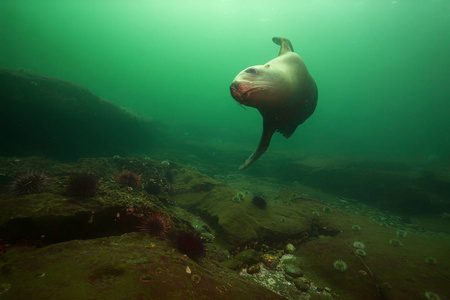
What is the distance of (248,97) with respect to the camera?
280 centimetres

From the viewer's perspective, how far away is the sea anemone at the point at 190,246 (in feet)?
9.70

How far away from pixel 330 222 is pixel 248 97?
6346mm

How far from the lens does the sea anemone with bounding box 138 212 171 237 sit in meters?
3.13

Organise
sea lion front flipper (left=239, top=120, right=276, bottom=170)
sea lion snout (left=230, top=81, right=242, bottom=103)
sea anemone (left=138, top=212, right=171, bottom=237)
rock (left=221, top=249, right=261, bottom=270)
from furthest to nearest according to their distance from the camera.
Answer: sea lion front flipper (left=239, top=120, right=276, bottom=170) < rock (left=221, top=249, right=261, bottom=270) < sea anemone (left=138, top=212, right=171, bottom=237) < sea lion snout (left=230, top=81, right=242, bottom=103)

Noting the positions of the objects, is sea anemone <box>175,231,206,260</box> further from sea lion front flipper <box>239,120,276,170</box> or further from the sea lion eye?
the sea lion eye

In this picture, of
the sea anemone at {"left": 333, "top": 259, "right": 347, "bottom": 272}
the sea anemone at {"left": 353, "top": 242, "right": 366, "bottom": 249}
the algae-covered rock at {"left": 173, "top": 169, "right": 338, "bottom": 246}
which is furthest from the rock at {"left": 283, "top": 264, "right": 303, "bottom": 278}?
the sea anemone at {"left": 353, "top": 242, "right": 366, "bottom": 249}

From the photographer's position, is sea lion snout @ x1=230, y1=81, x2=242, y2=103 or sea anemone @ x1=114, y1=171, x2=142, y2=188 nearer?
sea lion snout @ x1=230, y1=81, x2=242, y2=103

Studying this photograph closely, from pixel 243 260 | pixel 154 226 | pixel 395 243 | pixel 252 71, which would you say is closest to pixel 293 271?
pixel 243 260

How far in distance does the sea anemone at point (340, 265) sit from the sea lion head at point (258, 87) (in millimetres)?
3824

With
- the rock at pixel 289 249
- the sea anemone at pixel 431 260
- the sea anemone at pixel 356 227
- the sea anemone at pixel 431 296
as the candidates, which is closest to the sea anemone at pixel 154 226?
the rock at pixel 289 249

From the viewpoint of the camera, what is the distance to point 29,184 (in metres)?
3.34

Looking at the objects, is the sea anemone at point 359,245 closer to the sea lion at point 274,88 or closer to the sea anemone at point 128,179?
the sea lion at point 274,88

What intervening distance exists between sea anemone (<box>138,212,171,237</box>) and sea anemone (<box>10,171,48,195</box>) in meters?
2.01

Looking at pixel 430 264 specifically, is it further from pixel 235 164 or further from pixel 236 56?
pixel 236 56
